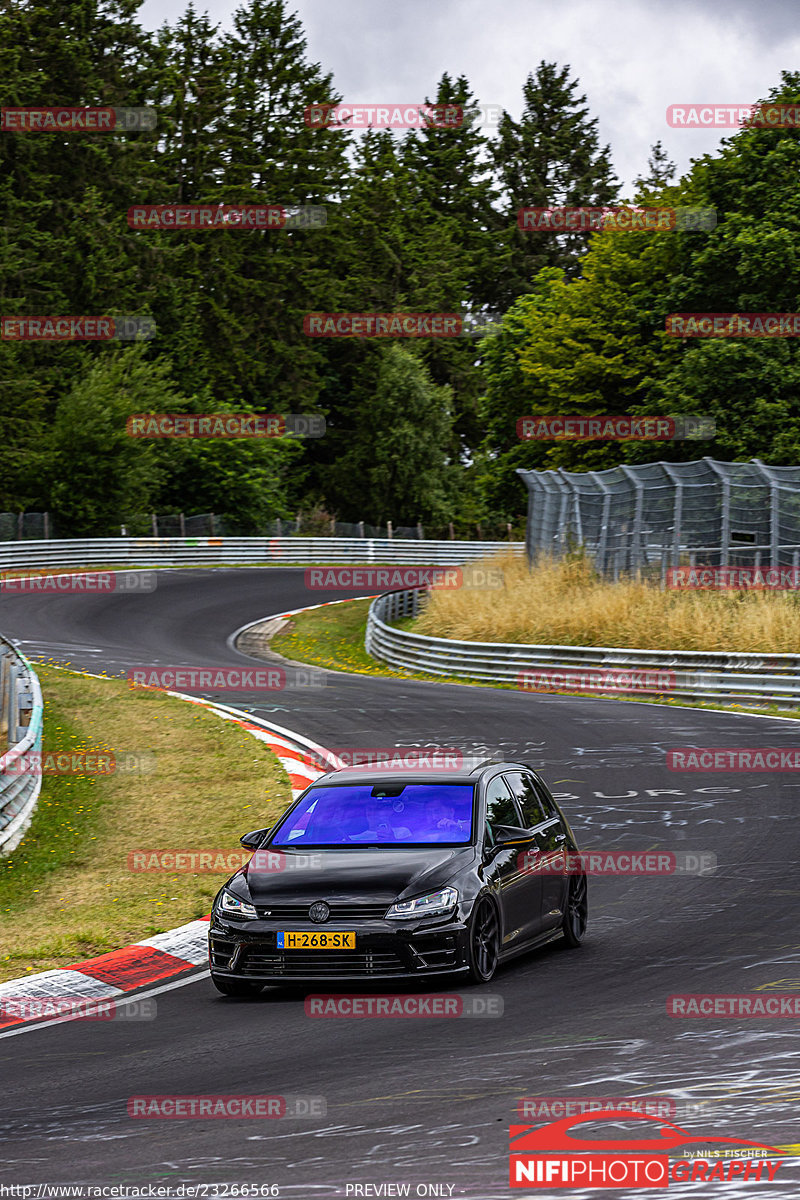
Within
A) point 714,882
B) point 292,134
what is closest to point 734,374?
point 714,882

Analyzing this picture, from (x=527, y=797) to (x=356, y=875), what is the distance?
201cm

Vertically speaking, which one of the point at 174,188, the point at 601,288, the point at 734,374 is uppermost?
the point at 174,188

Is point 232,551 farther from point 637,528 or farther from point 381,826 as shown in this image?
point 381,826

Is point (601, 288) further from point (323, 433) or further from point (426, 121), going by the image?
point (426, 121)

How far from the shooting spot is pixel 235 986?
9.38m

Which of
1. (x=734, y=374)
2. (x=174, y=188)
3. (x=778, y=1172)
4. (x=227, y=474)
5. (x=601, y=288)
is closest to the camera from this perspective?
(x=778, y=1172)

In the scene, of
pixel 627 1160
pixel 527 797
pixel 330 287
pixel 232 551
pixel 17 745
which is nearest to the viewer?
pixel 627 1160

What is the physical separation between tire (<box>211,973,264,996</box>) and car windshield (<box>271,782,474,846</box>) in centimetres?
98

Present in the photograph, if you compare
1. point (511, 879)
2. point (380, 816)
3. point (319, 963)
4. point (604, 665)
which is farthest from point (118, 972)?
point (604, 665)

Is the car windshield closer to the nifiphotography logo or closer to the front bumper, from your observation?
the front bumper

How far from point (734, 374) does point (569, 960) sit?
3781 centimetres

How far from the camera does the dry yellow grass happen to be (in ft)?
94.2

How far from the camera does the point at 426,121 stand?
101000mm

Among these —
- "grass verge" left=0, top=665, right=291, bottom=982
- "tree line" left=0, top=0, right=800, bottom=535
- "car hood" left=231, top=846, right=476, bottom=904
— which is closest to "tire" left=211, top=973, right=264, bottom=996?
"car hood" left=231, top=846, right=476, bottom=904
